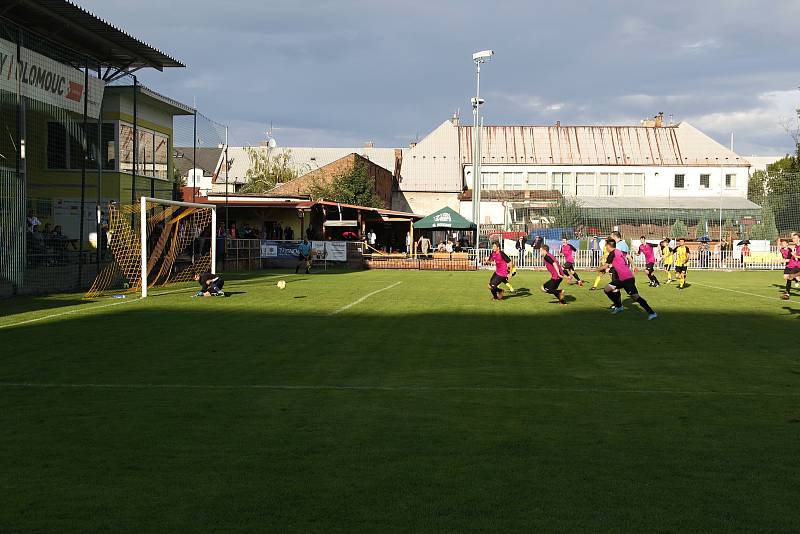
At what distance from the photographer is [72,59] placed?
2688 centimetres

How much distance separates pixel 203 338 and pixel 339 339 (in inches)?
89.8

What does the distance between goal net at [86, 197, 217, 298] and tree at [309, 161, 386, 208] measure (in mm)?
31782

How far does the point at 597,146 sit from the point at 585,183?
13.8 feet

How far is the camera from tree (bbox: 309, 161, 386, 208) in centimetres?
6247

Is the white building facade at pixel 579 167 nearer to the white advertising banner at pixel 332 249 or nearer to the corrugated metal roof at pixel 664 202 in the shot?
the corrugated metal roof at pixel 664 202

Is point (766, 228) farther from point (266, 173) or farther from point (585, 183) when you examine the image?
point (266, 173)

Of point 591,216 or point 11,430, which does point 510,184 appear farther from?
point 11,430

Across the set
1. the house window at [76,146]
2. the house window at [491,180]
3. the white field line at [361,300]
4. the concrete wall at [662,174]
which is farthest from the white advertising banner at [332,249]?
the house window at [491,180]

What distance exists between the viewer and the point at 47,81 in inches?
963

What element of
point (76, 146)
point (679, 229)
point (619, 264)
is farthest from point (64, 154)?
point (679, 229)

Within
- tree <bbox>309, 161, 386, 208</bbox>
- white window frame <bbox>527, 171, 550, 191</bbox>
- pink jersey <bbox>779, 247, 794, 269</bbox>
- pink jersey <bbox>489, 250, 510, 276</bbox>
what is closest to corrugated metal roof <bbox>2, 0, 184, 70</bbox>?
pink jersey <bbox>489, 250, 510, 276</bbox>

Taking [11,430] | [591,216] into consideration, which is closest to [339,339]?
[11,430]

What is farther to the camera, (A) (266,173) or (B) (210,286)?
(A) (266,173)

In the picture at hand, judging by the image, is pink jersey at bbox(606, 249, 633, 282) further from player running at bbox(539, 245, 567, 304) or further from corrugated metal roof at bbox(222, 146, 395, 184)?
corrugated metal roof at bbox(222, 146, 395, 184)
